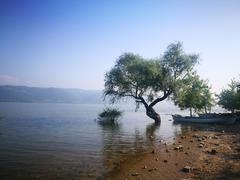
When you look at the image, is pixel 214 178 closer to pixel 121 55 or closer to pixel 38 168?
pixel 38 168

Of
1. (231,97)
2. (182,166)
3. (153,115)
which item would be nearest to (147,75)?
(153,115)

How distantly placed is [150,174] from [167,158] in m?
4.23

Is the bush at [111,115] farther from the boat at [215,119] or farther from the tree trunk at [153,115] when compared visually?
the boat at [215,119]

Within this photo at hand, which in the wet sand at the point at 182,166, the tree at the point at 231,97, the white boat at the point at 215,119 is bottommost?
the wet sand at the point at 182,166

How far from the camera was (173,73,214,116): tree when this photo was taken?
5255cm

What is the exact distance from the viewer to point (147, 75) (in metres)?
51.3

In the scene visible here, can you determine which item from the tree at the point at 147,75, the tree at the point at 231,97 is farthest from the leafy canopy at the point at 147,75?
the tree at the point at 231,97

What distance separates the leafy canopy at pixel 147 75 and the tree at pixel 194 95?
156cm

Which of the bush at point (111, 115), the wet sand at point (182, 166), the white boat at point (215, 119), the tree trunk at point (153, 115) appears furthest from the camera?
the tree trunk at point (153, 115)

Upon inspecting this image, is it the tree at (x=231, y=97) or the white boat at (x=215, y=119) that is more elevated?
the tree at (x=231, y=97)

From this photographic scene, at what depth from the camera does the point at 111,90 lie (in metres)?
53.9

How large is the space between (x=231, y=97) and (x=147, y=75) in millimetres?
18820

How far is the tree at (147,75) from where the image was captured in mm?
51562

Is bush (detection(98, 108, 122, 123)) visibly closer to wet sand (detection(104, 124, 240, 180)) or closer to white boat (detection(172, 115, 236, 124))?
white boat (detection(172, 115, 236, 124))
